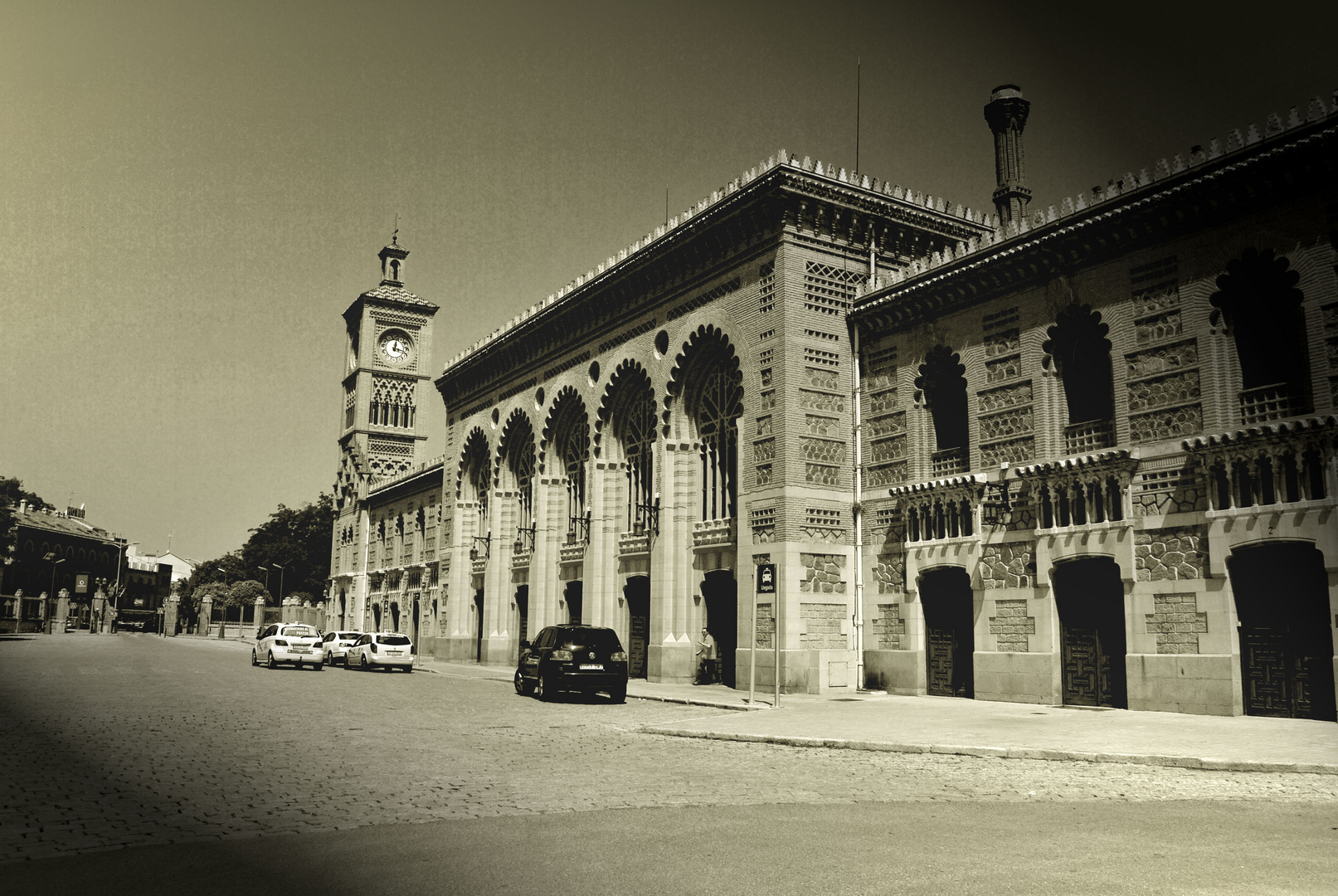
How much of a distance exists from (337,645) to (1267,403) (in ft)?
104

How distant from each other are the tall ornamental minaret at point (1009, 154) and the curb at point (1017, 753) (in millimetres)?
19480

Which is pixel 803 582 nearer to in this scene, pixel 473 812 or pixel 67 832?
pixel 473 812

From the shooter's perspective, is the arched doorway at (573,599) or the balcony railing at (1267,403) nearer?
the balcony railing at (1267,403)

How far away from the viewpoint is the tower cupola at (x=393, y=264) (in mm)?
77500

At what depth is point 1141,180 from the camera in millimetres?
19312

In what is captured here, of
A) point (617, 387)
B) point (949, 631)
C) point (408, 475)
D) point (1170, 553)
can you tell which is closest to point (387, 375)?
point (408, 475)

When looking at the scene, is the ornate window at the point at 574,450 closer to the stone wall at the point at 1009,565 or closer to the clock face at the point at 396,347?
the stone wall at the point at 1009,565

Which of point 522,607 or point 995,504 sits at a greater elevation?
point 995,504

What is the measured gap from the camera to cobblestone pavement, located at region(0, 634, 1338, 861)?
8.08m

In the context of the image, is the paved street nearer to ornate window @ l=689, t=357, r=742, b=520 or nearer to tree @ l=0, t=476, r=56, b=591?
ornate window @ l=689, t=357, r=742, b=520

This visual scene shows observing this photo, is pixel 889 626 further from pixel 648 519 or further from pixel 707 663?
pixel 648 519

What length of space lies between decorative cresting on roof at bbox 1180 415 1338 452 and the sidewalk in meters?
4.53

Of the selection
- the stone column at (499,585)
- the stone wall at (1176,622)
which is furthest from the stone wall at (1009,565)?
the stone column at (499,585)

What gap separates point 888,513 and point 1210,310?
873 centimetres
